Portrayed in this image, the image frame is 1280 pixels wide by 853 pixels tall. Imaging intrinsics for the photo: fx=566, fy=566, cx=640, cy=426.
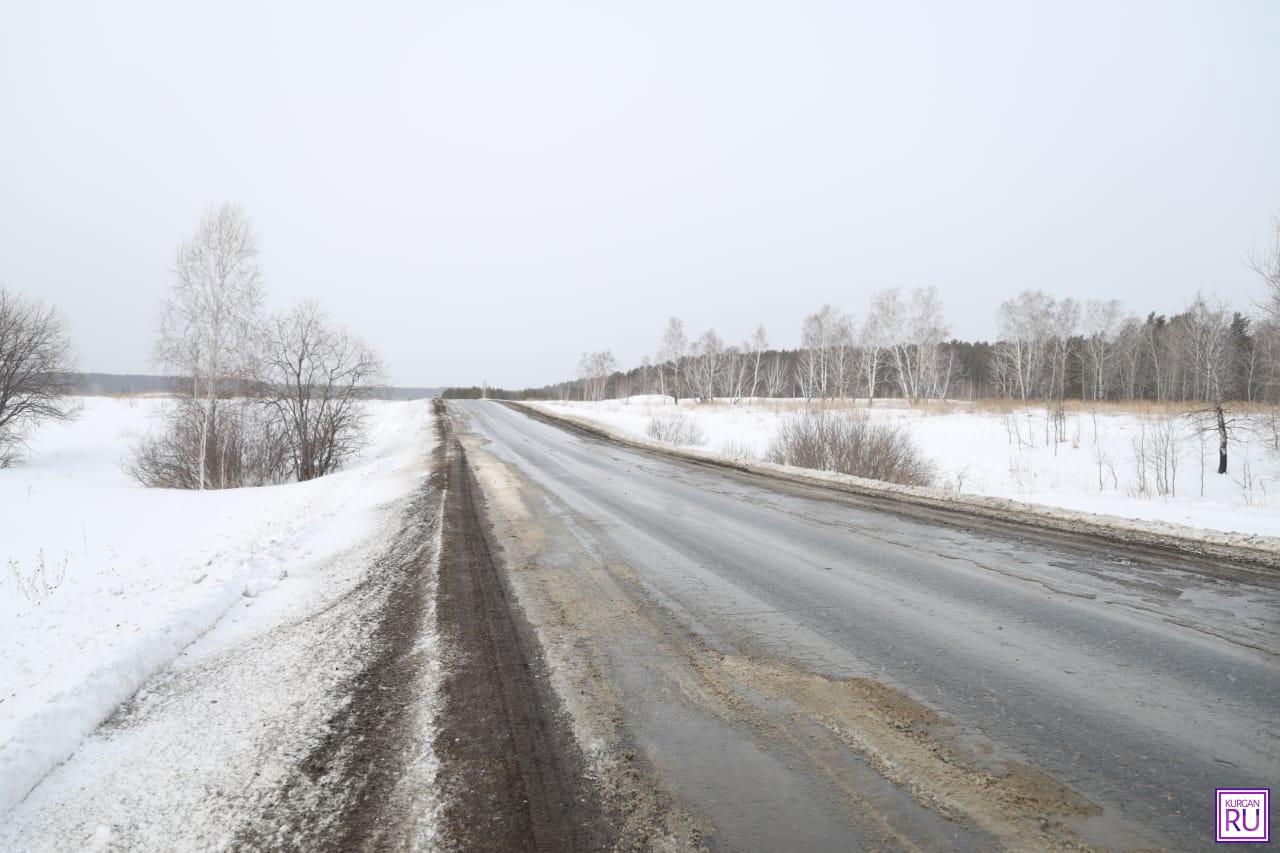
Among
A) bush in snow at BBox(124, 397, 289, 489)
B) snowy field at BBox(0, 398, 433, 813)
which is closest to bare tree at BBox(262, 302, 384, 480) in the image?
bush in snow at BBox(124, 397, 289, 489)

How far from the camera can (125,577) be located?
5.83m

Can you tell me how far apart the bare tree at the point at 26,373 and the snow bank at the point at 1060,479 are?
23.4 m

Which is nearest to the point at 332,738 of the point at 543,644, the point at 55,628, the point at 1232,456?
the point at 543,644

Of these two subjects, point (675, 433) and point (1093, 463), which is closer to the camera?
point (1093, 463)

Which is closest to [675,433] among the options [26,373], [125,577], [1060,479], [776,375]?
[1060,479]

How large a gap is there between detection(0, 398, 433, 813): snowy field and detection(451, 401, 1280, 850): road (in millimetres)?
2378

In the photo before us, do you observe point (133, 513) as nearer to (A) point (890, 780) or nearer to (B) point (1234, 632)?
(A) point (890, 780)

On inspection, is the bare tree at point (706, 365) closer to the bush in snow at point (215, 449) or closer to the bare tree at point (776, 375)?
the bare tree at point (776, 375)

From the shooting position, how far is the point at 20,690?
3160 mm

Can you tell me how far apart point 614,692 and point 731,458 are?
1240cm

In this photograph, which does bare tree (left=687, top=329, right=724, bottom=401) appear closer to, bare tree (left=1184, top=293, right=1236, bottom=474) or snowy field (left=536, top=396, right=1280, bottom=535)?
snowy field (left=536, top=396, right=1280, bottom=535)

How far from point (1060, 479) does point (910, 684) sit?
1654cm

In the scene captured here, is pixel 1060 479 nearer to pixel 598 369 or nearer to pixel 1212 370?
pixel 1212 370

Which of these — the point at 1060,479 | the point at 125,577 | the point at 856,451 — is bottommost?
the point at 1060,479
